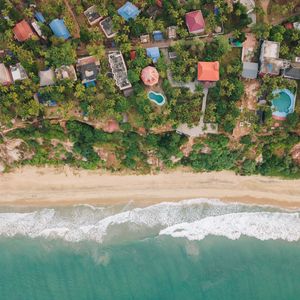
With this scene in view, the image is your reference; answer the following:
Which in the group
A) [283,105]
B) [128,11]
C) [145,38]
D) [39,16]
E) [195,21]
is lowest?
[283,105]

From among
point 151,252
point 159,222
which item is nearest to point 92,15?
point 159,222

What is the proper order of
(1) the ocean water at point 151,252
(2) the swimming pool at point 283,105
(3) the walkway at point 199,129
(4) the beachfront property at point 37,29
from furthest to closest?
1. (1) the ocean water at point 151,252
2. (3) the walkway at point 199,129
3. (2) the swimming pool at point 283,105
4. (4) the beachfront property at point 37,29

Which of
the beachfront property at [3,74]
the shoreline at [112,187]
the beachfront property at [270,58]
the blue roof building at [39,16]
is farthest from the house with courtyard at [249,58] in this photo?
the beachfront property at [3,74]

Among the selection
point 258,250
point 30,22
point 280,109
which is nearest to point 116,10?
point 30,22

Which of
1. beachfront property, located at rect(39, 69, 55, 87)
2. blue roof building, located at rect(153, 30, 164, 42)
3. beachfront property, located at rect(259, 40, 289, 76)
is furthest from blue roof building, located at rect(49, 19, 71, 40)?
beachfront property, located at rect(259, 40, 289, 76)

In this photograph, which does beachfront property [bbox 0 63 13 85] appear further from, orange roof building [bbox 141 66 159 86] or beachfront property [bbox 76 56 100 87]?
orange roof building [bbox 141 66 159 86]

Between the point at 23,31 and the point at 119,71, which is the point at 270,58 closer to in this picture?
the point at 119,71

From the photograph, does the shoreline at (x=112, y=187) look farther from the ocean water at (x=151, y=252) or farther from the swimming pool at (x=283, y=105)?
the swimming pool at (x=283, y=105)

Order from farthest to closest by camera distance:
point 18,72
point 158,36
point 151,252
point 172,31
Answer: point 151,252 < point 158,36 < point 172,31 < point 18,72
